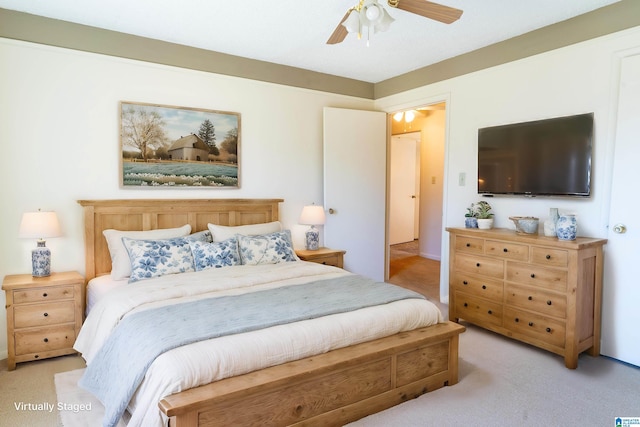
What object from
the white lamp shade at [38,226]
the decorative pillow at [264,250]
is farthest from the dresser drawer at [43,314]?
the decorative pillow at [264,250]

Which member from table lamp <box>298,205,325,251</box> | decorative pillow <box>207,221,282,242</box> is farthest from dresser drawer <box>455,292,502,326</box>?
decorative pillow <box>207,221,282,242</box>

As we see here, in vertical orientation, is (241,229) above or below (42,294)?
above

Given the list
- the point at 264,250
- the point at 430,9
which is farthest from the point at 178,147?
the point at 430,9

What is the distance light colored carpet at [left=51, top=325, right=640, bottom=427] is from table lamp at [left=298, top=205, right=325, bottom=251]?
73.0 inches

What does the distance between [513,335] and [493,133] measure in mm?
1773

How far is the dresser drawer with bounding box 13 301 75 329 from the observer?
2793 millimetres

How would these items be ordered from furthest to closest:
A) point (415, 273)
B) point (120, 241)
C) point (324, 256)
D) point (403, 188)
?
point (403, 188) → point (415, 273) → point (324, 256) → point (120, 241)

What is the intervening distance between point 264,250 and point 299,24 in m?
1.89

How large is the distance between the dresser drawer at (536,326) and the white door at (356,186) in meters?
1.90

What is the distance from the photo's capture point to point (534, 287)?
3.04 m

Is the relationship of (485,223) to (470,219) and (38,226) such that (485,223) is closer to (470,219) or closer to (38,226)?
(470,219)

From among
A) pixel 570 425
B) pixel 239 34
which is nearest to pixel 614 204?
pixel 570 425

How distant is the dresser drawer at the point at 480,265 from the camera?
330cm

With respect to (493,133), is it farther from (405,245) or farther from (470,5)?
(405,245)
